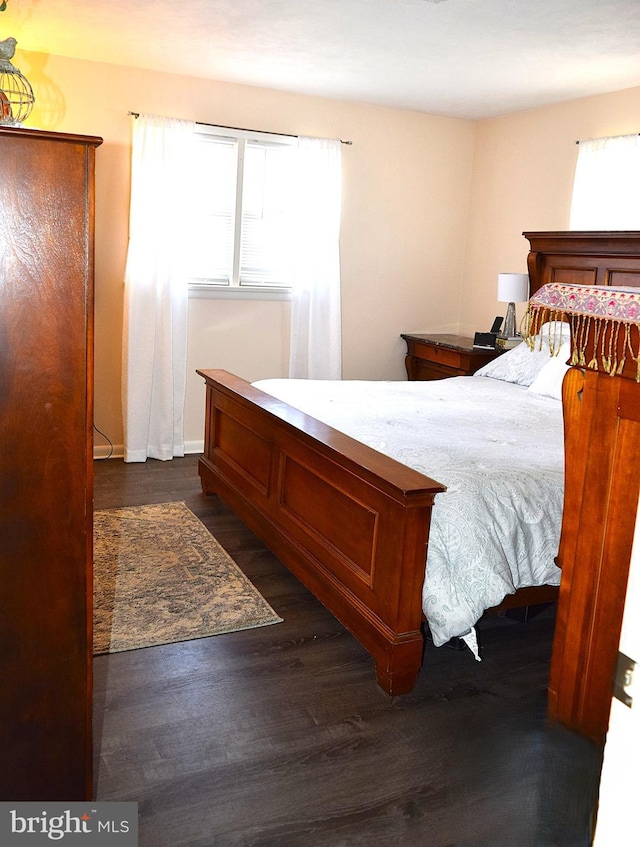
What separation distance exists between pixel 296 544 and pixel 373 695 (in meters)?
0.85

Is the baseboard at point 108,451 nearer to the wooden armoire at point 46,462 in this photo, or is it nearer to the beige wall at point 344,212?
the beige wall at point 344,212

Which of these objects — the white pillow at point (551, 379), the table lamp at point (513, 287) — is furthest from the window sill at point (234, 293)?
the white pillow at point (551, 379)

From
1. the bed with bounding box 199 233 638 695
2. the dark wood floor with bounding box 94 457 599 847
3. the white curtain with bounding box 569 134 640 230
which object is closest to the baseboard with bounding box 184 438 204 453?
the bed with bounding box 199 233 638 695

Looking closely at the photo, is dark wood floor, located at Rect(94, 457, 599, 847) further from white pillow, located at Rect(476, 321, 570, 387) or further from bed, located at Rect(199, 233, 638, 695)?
white pillow, located at Rect(476, 321, 570, 387)

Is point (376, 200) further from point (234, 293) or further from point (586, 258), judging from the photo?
point (586, 258)

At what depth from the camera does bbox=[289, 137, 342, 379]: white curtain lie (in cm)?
536

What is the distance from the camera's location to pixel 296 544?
10.6ft

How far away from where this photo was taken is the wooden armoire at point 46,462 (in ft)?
4.68

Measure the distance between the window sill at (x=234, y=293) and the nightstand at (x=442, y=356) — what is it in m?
1.09

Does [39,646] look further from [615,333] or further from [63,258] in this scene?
[615,333]

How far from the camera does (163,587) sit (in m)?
3.18

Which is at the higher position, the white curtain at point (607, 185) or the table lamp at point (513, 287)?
the white curtain at point (607, 185)

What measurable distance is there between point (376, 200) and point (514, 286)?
139cm

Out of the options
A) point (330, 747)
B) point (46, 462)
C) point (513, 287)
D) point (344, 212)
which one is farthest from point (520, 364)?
point (46, 462)
